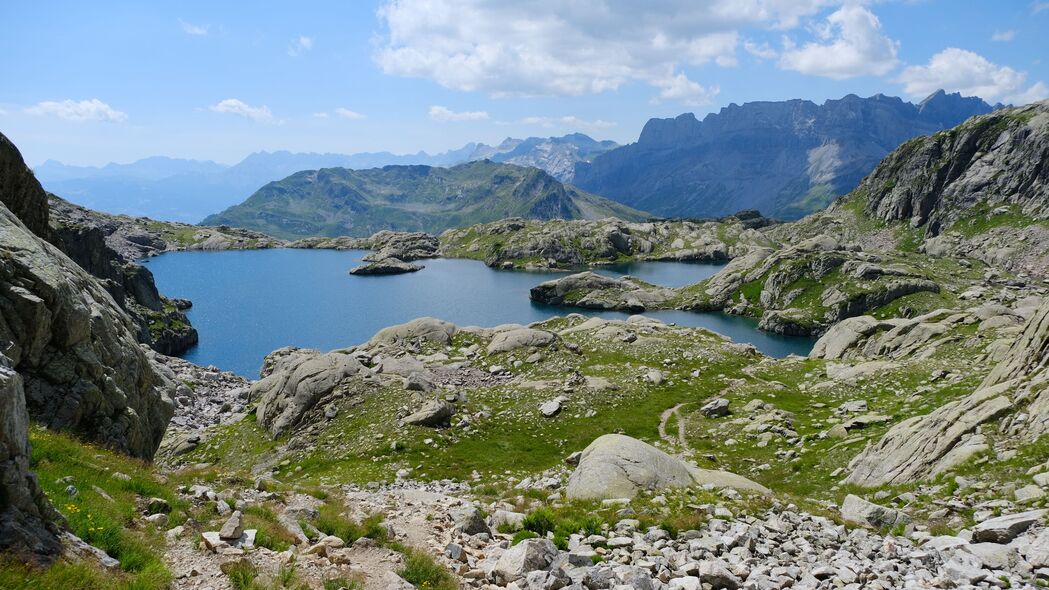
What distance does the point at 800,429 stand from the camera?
41.4 meters

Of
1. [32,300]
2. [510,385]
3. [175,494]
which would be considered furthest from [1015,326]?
[32,300]

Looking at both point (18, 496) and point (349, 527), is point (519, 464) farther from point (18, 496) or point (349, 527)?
point (18, 496)

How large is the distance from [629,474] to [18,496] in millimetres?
20730

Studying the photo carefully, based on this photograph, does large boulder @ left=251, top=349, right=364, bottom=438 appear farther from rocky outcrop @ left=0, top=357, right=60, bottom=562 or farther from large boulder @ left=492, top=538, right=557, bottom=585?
rocky outcrop @ left=0, top=357, right=60, bottom=562

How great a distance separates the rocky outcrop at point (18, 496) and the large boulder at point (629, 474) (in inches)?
697

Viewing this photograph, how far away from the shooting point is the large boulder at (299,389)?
4875 cm

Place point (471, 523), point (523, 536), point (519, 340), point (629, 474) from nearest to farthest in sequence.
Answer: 1. point (523, 536)
2. point (471, 523)
3. point (629, 474)
4. point (519, 340)

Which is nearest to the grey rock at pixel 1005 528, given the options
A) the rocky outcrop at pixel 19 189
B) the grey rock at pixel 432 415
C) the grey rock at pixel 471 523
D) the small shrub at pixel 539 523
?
the small shrub at pixel 539 523

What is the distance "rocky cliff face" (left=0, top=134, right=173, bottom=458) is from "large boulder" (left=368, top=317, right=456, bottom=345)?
48310 mm

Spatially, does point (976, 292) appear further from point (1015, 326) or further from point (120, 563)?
point (120, 563)

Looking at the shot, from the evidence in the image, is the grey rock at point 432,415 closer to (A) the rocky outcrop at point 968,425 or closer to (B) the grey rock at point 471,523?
(B) the grey rock at point 471,523

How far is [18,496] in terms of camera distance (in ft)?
36.8

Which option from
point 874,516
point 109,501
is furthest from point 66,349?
point 874,516

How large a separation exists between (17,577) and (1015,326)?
244ft
